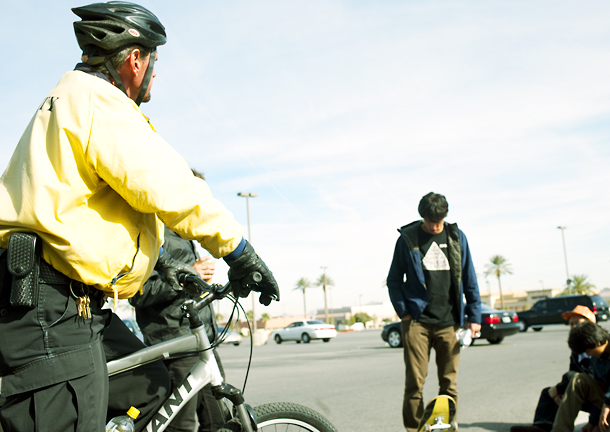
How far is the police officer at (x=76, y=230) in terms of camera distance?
1.75 m

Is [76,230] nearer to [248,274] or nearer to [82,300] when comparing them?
[82,300]

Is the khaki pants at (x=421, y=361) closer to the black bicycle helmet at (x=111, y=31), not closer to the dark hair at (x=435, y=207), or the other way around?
the dark hair at (x=435, y=207)

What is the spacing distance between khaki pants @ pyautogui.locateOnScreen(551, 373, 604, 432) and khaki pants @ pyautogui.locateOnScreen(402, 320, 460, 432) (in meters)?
0.87

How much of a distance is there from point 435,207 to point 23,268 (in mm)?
3667

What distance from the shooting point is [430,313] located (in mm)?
4789

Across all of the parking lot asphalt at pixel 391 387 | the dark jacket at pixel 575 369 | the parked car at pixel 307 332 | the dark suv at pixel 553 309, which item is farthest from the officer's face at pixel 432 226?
the parked car at pixel 307 332

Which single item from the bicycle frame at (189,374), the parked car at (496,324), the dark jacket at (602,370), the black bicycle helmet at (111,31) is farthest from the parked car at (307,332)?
the black bicycle helmet at (111,31)

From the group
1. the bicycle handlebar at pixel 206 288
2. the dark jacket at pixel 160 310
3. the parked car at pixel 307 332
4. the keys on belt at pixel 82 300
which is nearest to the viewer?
the keys on belt at pixel 82 300

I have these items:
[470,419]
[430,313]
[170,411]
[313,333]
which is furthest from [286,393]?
[313,333]

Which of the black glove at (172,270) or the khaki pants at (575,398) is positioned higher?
the black glove at (172,270)

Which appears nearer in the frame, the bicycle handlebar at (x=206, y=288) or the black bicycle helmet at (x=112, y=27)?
the black bicycle helmet at (x=112, y=27)

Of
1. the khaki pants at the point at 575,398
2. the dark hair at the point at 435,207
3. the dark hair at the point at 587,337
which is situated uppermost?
the dark hair at the point at 435,207

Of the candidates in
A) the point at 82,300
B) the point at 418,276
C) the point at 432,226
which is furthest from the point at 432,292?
the point at 82,300

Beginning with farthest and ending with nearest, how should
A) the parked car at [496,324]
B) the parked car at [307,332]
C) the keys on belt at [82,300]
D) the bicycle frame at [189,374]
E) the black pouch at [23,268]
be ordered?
the parked car at [307,332] < the parked car at [496,324] < the bicycle frame at [189,374] < the keys on belt at [82,300] < the black pouch at [23,268]
